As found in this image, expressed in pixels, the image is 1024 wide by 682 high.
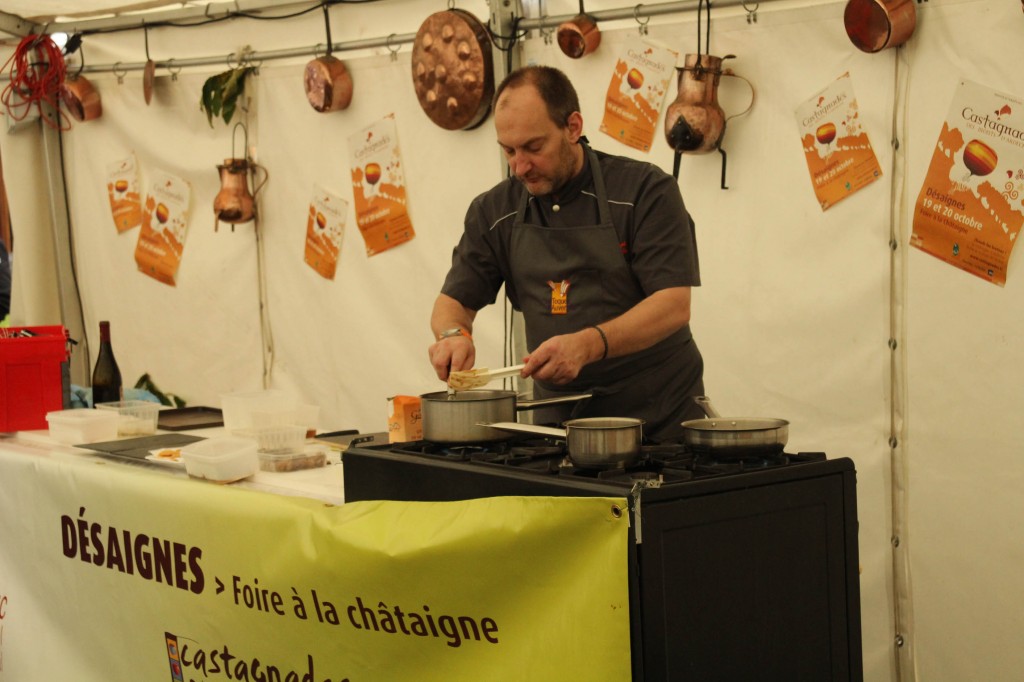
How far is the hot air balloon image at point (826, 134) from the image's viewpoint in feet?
9.73

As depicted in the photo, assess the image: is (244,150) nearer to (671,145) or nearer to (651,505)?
(671,145)

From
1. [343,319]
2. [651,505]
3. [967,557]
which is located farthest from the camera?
[343,319]

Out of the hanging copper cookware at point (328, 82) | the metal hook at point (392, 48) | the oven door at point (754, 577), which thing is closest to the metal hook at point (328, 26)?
the hanging copper cookware at point (328, 82)

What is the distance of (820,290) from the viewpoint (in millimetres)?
3031

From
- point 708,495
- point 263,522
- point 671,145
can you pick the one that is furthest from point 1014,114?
point 263,522

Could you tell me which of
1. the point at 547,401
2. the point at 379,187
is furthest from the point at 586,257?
the point at 379,187

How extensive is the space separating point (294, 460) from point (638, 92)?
1.53 meters

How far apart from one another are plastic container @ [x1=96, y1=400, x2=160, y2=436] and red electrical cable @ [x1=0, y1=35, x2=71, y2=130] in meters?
2.30

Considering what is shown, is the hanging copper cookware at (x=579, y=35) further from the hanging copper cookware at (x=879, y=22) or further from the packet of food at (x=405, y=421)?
the packet of food at (x=405, y=421)

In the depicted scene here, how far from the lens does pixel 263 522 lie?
211 centimetres

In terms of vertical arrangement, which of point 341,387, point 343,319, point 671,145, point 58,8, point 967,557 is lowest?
point 967,557

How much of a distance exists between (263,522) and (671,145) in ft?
5.30

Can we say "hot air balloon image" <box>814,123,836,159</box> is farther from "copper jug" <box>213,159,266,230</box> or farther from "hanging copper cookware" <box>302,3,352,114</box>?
"copper jug" <box>213,159,266,230</box>

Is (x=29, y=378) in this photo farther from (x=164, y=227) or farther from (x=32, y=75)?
(x=32, y=75)
